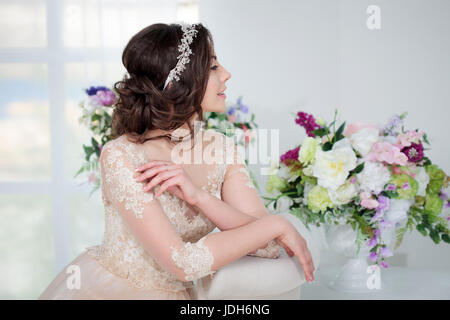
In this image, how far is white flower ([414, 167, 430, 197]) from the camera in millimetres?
1746

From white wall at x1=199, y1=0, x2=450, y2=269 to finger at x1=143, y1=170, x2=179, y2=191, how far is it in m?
1.81

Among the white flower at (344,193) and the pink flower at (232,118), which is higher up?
the pink flower at (232,118)

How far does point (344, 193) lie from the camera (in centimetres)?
167

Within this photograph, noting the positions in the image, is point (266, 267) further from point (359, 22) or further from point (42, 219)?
point (42, 219)

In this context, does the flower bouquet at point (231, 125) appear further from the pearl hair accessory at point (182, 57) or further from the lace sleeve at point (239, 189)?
the pearl hair accessory at point (182, 57)

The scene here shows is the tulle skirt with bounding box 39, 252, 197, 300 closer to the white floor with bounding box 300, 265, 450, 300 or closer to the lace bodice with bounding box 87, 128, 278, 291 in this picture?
the lace bodice with bounding box 87, 128, 278, 291

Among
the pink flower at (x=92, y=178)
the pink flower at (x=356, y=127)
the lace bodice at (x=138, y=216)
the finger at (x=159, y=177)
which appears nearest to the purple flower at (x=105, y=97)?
the pink flower at (x=92, y=178)

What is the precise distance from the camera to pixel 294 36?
10.1ft

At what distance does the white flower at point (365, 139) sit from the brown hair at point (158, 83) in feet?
2.01

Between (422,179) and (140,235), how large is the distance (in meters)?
1.12

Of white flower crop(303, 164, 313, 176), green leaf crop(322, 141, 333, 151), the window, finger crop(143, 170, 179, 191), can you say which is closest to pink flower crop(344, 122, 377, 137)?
green leaf crop(322, 141, 333, 151)

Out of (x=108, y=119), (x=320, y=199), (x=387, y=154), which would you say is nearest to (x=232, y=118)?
(x=108, y=119)

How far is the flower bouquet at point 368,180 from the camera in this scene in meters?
1.65

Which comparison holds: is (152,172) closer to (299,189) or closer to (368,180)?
(299,189)
